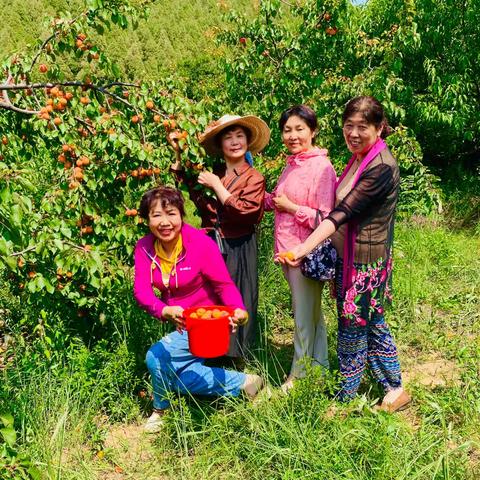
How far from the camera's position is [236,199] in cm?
260

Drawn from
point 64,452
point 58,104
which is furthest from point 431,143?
point 64,452

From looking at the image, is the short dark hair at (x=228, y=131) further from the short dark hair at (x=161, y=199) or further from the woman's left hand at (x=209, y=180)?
the short dark hair at (x=161, y=199)

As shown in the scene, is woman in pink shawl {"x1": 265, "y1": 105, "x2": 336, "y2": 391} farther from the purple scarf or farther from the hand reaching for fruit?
the hand reaching for fruit

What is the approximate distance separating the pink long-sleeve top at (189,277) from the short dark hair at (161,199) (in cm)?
13

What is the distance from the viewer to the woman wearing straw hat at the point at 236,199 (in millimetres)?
2648

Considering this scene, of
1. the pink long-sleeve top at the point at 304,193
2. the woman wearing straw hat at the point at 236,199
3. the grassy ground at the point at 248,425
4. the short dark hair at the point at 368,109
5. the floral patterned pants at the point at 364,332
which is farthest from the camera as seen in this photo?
the woman wearing straw hat at the point at 236,199

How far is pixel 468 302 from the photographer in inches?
151

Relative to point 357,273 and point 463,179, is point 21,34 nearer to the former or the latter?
point 463,179

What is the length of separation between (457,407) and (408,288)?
1622mm

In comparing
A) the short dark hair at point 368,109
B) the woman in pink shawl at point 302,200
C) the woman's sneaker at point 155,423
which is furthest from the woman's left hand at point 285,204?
the woman's sneaker at point 155,423

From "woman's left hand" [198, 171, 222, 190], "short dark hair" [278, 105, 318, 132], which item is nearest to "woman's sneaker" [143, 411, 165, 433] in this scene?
"woman's left hand" [198, 171, 222, 190]

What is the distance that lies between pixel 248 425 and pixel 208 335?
0.52 meters

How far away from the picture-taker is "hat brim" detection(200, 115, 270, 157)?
271cm

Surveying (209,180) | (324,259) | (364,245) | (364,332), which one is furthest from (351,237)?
(209,180)
